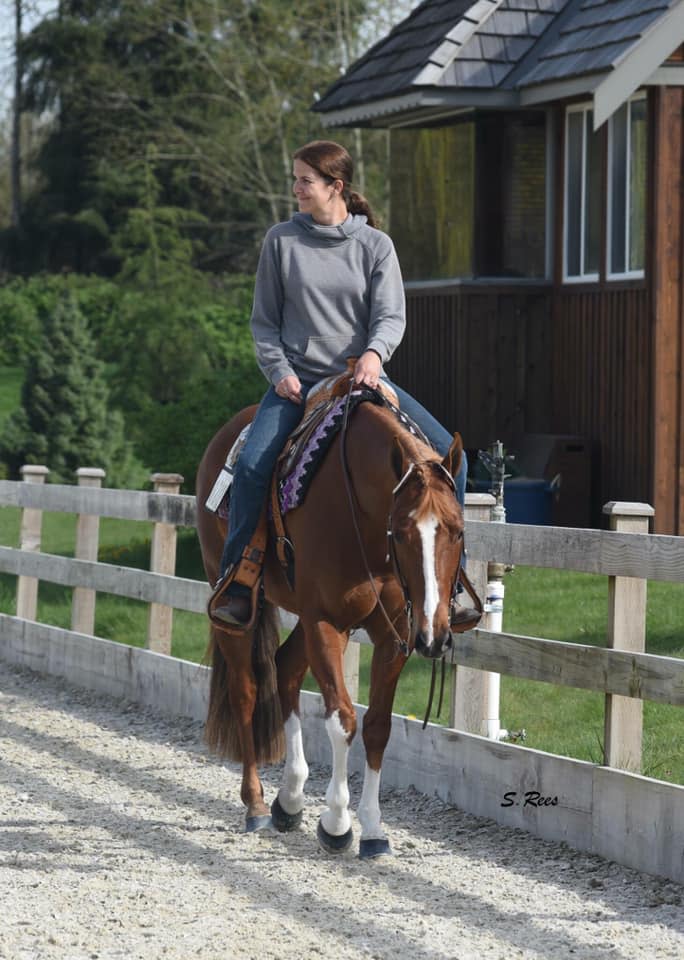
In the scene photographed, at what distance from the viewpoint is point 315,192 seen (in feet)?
22.8

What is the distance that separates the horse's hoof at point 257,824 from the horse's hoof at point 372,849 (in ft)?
2.07

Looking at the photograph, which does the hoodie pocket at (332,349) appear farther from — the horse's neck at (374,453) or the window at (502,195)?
the window at (502,195)

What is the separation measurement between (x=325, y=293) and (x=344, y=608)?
4.32 ft

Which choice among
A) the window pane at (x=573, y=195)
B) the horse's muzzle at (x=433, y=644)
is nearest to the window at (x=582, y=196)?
the window pane at (x=573, y=195)

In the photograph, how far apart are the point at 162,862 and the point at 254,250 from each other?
4050cm

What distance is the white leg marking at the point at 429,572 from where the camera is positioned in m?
5.77

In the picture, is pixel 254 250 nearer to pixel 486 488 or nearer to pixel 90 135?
pixel 90 135

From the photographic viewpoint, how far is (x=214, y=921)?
18.4 feet

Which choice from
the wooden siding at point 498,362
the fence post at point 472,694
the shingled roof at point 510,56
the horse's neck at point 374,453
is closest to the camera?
the horse's neck at point 374,453

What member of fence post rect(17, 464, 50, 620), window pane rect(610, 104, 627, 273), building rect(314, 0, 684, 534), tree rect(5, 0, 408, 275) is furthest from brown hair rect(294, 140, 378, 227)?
tree rect(5, 0, 408, 275)

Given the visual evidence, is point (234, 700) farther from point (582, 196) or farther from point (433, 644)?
point (582, 196)

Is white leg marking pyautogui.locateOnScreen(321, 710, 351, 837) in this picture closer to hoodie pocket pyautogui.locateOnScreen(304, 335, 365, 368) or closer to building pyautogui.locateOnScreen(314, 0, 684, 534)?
hoodie pocket pyautogui.locateOnScreen(304, 335, 365, 368)

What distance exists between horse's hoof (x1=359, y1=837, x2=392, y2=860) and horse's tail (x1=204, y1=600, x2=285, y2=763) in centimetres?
96

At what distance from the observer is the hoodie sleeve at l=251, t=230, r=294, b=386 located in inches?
277
